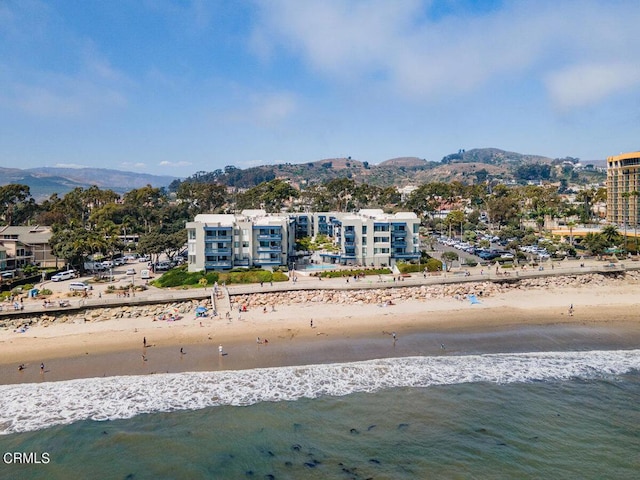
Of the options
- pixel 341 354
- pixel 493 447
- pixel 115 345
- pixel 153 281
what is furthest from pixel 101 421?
pixel 153 281

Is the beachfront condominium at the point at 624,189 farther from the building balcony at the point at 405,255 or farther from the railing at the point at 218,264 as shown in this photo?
the railing at the point at 218,264

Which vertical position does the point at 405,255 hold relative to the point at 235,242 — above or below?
below

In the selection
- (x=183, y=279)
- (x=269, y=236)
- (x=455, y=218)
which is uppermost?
(x=455, y=218)

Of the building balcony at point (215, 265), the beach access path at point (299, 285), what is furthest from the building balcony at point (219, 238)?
the beach access path at point (299, 285)

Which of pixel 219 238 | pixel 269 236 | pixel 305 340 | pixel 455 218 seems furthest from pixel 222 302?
pixel 455 218

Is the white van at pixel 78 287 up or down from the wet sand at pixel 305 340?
up

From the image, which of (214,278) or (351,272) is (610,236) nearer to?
(351,272)
